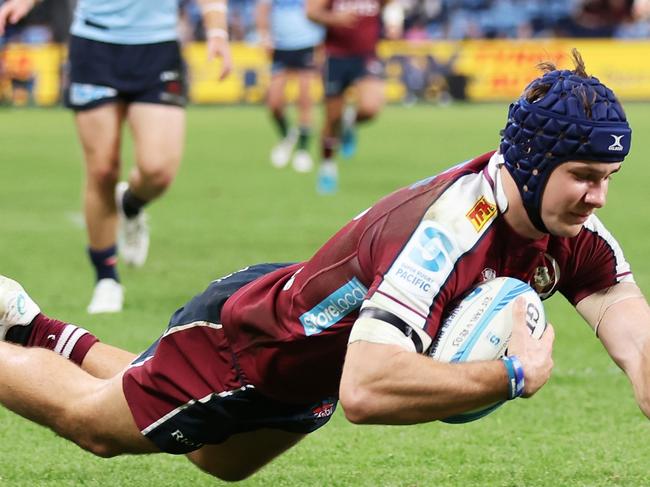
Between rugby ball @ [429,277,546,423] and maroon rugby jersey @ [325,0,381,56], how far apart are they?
10.5 metres

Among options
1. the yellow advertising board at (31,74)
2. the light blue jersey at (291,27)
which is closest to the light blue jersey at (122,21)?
the light blue jersey at (291,27)

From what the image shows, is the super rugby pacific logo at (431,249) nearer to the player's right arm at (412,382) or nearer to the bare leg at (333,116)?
the player's right arm at (412,382)

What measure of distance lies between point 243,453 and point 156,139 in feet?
10.2

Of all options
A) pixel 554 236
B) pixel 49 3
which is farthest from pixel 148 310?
pixel 49 3

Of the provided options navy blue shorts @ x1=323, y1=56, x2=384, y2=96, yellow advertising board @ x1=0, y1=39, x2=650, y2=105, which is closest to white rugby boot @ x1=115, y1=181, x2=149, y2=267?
navy blue shorts @ x1=323, y1=56, x2=384, y2=96

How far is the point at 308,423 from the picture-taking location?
13.6ft

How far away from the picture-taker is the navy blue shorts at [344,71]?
1380 centimetres

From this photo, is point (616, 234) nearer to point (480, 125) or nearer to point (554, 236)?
point (554, 236)

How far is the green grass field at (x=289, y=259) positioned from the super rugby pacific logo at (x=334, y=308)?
0.95 metres

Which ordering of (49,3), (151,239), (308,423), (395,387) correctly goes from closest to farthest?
(395,387)
(308,423)
(151,239)
(49,3)

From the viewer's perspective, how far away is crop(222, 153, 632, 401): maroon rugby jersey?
135 inches

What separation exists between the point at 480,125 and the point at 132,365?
16.8 meters

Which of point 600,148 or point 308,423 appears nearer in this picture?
point 600,148

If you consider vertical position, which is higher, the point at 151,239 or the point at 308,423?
the point at 308,423
